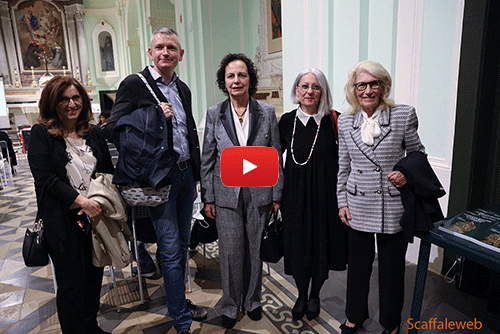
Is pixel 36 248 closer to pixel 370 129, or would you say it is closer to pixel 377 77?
pixel 370 129

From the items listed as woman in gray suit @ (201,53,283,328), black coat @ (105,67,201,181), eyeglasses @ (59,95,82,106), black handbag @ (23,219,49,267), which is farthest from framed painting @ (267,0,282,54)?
black handbag @ (23,219,49,267)

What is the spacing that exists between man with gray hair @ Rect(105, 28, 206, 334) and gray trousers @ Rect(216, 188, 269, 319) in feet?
0.90

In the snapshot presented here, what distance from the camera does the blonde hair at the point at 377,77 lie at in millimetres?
1881

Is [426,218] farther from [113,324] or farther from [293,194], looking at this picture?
[113,324]

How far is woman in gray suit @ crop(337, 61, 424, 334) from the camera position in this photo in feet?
6.22

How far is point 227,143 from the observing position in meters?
2.16

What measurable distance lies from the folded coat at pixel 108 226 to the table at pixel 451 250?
5.72 ft

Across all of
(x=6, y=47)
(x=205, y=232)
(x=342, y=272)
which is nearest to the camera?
(x=205, y=232)

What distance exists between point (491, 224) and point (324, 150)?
102 centimetres

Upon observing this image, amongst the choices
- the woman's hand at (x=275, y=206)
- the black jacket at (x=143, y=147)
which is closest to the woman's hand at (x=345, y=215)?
the woman's hand at (x=275, y=206)

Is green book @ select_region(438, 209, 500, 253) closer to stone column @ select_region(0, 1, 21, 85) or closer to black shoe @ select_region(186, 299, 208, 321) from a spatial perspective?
black shoe @ select_region(186, 299, 208, 321)

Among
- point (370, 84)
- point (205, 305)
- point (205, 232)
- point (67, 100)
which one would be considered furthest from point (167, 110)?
point (205, 305)

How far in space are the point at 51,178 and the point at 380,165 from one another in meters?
1.82

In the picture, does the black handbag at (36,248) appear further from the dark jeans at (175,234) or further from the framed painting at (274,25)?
the framed painting at (274,25)
